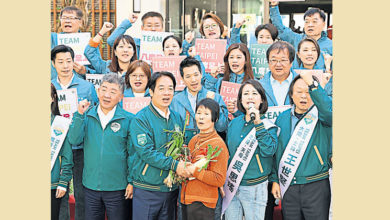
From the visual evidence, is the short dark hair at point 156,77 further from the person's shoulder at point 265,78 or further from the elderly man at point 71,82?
→ the person's shoulder at point 265,78

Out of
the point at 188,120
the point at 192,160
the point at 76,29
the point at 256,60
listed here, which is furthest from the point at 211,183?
the point at 76,29

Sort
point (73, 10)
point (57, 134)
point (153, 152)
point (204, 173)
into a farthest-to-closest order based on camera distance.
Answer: point (73, 10), point (57, 134), point (153, 152), point (204, 173)

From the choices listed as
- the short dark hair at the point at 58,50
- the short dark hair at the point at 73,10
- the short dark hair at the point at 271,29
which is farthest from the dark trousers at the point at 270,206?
the short dark hair at the point at 73,10

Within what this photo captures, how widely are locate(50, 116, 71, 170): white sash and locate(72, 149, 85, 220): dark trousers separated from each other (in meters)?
0.19

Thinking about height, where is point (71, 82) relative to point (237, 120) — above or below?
above

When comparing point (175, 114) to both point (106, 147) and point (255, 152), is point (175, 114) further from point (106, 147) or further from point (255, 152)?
point (255, 152)

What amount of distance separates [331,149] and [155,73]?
1.80m

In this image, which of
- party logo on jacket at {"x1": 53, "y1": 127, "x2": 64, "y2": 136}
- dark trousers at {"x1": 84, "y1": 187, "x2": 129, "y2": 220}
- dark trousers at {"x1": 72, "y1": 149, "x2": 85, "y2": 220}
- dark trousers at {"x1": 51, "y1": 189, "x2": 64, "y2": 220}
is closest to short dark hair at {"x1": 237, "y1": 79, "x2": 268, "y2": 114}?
dark trousers at {"x1": 84, "y1": 187, "x2": 129, "y2": 220}

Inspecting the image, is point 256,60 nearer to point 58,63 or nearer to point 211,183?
point 211,183

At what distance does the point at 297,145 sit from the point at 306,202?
53 cm

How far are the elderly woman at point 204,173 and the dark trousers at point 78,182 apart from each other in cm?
115

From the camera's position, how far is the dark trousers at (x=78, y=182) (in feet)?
16.8

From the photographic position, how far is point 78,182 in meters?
5.16

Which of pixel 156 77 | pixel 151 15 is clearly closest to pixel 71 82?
pixel 156 77
